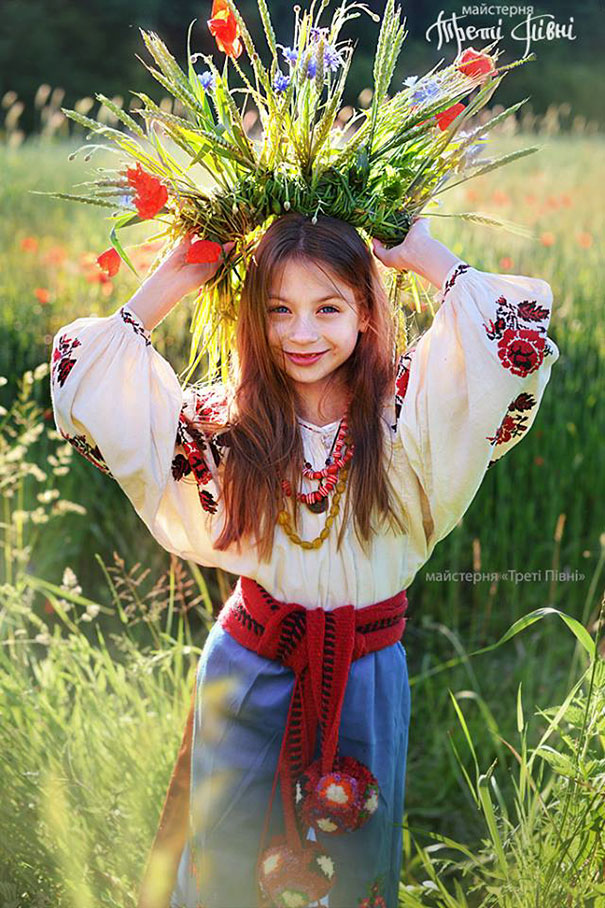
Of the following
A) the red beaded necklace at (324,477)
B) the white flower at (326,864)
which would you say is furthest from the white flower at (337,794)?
the red beaded necklace at (324,477)

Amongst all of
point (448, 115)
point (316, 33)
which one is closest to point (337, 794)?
point (448, 115)

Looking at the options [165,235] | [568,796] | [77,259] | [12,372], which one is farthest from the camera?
[77,259]

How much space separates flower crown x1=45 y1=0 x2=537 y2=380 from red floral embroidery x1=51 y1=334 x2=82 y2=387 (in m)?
0.15

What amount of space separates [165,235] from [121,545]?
1567mm

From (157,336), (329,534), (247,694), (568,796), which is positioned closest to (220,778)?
(247,694)

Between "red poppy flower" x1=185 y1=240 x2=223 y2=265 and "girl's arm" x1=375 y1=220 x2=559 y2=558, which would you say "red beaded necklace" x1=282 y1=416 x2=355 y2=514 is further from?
"red poppy flower" x1=185 y1=240 x2=223 y2=265

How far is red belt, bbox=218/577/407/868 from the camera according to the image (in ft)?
5.63

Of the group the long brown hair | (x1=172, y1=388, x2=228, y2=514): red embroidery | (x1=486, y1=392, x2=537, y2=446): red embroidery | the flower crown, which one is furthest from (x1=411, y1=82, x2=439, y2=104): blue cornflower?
(x1=172, y1=388, x2=228, y2=514): red embroidery

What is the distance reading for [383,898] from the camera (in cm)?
178

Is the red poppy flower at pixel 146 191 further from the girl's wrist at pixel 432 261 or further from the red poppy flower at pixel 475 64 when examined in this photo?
the red poppy flower at pixel 475 64

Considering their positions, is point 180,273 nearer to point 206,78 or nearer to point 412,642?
point 206,78

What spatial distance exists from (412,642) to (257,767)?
5.13 ft

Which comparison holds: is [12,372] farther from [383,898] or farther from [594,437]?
[383,898]

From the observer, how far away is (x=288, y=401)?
182 centimetres
